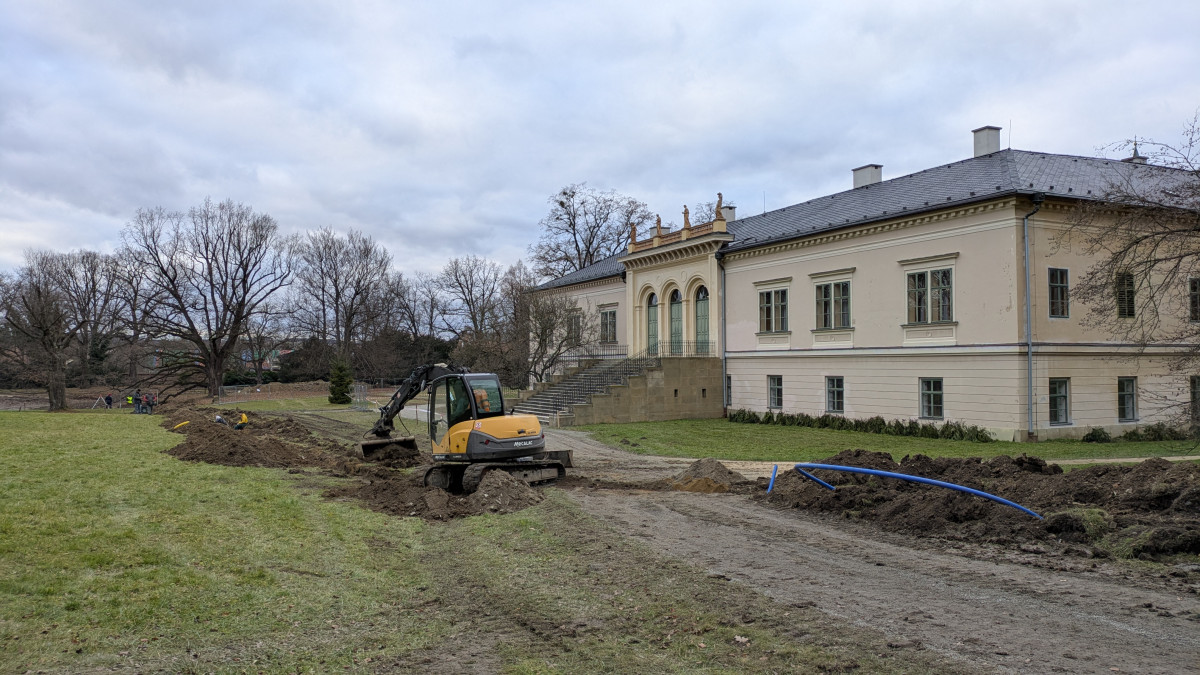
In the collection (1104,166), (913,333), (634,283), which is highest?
(1104,166)

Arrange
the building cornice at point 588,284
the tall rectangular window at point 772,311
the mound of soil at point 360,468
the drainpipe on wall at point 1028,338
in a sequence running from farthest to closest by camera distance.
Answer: the building cornice at point 588,284, the tall rectangular window at point 772,311, the drainpipe on wall at point 1028,338, the mound of soil at point 360,468

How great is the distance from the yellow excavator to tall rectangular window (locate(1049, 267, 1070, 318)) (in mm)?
16041

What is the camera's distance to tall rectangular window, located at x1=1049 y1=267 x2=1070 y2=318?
76.2ft

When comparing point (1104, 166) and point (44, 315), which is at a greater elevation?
point (1104, 166)

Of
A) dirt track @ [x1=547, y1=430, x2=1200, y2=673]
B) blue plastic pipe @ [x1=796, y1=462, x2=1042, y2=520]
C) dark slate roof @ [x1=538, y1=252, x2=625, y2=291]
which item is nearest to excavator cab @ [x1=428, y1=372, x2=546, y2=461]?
dirt track @ [x1=547, y1=430, x2=1200, y2=673]

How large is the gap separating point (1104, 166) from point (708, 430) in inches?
640

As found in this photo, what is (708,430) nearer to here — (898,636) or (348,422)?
(348,422)

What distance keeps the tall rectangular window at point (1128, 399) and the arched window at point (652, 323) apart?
Answer: 18.9m

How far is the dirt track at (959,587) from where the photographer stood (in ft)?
20.3

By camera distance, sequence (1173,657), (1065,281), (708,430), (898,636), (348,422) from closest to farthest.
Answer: (1173,657) → (898,636) → (1065,281) → (708,430) → (348,422)

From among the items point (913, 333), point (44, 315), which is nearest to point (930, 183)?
point (913, 333)

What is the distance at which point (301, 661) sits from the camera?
6.18 metres

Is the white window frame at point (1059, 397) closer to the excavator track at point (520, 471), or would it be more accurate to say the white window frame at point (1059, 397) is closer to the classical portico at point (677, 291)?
the classical portico at point (677, 291)

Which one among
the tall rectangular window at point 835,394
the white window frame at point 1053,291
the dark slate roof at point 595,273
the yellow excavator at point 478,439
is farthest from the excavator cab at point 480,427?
the dark slate roof at point 595,273
